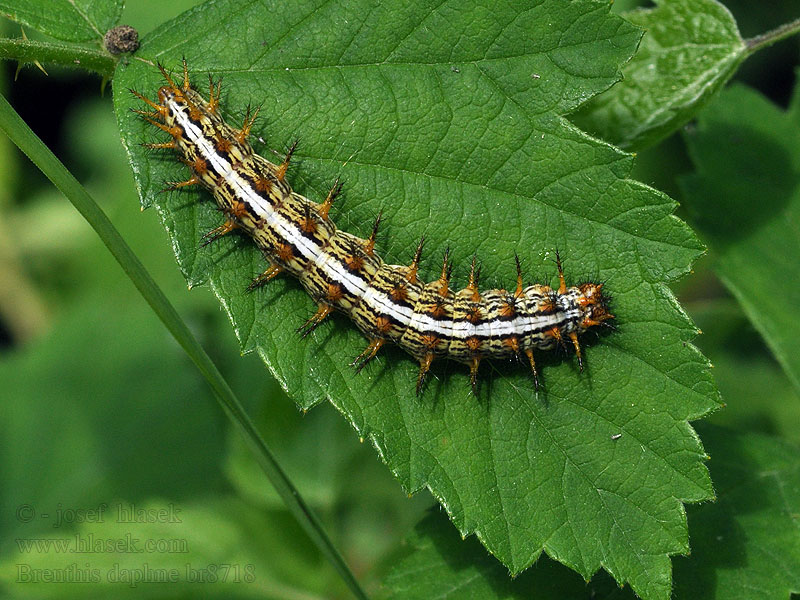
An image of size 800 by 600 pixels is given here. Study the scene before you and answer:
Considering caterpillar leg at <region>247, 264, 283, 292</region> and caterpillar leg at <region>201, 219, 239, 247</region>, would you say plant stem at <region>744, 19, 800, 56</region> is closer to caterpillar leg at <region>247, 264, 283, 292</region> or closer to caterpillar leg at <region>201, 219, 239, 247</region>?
caterpillar leg at <region>247, 264, 283, 292</region>

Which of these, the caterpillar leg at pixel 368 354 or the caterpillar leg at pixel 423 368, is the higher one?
the caterpillar leg at pixel 368 354

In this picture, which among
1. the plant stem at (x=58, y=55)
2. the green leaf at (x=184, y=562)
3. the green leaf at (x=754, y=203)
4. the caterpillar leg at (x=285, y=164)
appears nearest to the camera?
the plant stem at (x=58, y=55)

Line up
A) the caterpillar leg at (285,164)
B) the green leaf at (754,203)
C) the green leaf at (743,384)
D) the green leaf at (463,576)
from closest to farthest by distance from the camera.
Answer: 1. the green leaf at (463,576)
2. the caterpillar leg at (285,164)
3. the green leaf at (754,203)
4. the green leaf at (743,384)

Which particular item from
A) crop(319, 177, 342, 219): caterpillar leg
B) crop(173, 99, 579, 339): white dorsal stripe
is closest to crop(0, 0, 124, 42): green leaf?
crop(173, 99, 579, 339): white dorsal stripe

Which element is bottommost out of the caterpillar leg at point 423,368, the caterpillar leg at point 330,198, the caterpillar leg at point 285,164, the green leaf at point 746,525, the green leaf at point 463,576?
the green leaf at point 746,525

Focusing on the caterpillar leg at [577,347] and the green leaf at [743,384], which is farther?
the green leaf at [743,384]

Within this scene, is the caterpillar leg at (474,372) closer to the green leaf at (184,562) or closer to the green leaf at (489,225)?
the green leaf at (489,225)

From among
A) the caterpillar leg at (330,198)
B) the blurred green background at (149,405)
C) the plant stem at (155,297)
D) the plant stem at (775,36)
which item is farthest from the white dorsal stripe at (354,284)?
the plant stem at (775,36)
